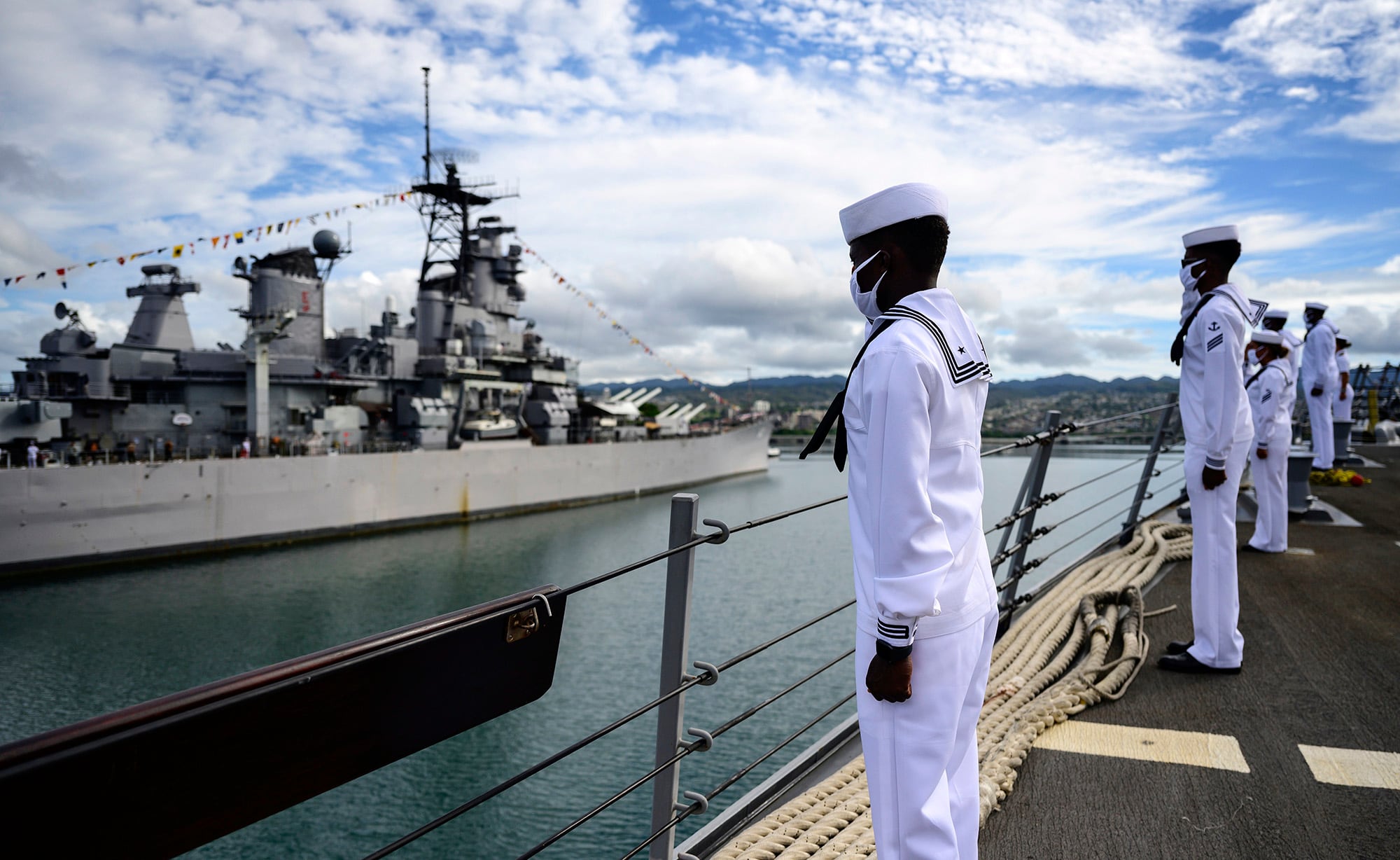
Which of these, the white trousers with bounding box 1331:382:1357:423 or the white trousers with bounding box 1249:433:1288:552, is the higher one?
the white trousers with bounding box 1331:382:1357:423

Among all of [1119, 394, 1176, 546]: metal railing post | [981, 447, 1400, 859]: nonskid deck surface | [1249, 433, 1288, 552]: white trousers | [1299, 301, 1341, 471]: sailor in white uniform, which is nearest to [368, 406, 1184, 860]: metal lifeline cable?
[981, 447, 1400, 859]: nonskid deck surface

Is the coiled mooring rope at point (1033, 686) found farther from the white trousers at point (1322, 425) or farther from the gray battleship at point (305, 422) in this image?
the gray battleship at point (305, 422)

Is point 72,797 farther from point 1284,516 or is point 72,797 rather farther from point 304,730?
point 1284,516

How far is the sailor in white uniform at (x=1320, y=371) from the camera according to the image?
340 inches

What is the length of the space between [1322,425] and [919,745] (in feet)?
33.5

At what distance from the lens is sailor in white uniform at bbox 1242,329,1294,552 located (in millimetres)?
4887

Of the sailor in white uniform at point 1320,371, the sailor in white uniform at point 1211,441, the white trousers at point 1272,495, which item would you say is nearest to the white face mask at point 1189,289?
the sailor in white uniform at point 1211,441

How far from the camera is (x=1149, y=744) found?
2.49m

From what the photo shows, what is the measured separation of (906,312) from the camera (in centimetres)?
142

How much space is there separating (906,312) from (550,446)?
21946 millimetres

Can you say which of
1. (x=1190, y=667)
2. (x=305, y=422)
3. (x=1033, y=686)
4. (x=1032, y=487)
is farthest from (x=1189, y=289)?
(x=305, y=422)

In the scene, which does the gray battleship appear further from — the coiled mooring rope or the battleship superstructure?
the coiled mooring rope

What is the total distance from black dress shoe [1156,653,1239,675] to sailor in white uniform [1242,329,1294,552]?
93.5 inches

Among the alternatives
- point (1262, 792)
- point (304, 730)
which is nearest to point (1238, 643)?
point (1262, 792)
